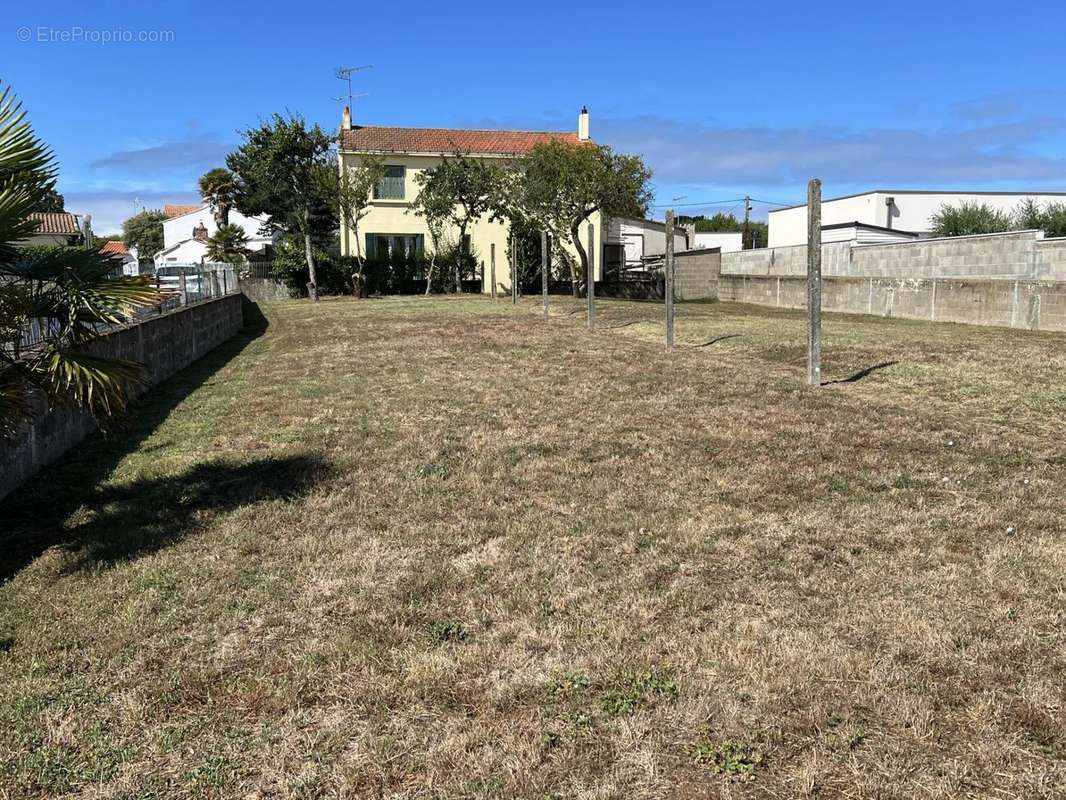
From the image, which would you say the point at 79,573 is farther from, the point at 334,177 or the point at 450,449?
the point at 334,177

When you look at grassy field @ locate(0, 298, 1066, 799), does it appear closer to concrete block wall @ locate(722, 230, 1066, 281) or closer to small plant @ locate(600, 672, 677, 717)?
small plant @ locate(600, 672, 677, 717)

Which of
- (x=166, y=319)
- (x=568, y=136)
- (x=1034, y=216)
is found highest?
(x=568, y=136)

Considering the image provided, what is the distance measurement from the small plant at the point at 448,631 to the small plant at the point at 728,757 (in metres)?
1.22

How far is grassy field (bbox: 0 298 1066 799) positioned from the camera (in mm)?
2695

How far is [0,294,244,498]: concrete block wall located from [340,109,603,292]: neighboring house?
17.0 metres

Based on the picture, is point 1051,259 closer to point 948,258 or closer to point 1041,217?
point 948,258

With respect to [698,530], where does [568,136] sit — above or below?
above

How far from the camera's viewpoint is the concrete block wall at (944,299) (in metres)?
17.5

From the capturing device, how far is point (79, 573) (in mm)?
4406

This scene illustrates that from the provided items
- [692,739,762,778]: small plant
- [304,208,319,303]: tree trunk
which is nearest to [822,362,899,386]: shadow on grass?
[692,739,762,778]: small plant

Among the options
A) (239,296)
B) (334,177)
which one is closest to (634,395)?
(239,296)

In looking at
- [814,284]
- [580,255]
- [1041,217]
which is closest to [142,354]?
[814,284]

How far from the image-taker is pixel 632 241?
47562 millimetres

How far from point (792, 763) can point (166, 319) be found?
40.2ft
